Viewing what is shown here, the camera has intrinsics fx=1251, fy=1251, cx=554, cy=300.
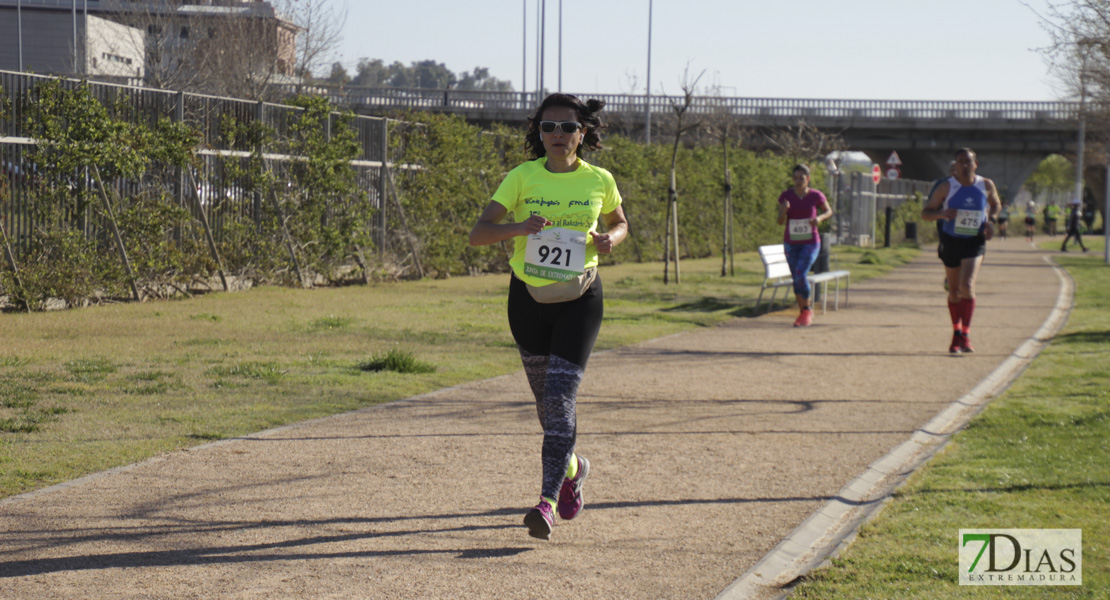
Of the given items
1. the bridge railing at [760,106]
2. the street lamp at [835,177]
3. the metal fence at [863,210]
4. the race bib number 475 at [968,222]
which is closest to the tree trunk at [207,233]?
the race bib number 475 at [968,222]

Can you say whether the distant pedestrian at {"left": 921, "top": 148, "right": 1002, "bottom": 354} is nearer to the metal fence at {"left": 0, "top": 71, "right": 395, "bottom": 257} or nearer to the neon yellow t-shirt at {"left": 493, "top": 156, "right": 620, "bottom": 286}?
the neon yellow t-shirt at {"left": 493, "top": 156, "right": 620, "bottom": 286}

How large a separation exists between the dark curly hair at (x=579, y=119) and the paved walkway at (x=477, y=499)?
1.72m

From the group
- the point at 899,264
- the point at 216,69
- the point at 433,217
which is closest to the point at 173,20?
the point at 216,69

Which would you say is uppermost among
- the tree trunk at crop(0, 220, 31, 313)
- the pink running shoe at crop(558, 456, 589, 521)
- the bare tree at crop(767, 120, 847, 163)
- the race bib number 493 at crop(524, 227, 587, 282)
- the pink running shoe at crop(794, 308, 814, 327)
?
the bare tree at crop(767, 120, 847, 163)

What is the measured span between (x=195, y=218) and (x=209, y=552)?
40.7ft

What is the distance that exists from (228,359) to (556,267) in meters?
6.21

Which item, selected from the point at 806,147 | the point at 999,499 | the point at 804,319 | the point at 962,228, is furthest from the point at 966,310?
the point at 806,147

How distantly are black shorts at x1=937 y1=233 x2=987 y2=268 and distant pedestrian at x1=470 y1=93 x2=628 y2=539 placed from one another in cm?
783

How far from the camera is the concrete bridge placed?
63.4 meters

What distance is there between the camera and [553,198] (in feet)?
18.0

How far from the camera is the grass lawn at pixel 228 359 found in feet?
24.2

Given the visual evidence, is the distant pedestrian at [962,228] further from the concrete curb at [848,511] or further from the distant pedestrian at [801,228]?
the distant pedestrian at [801,228]

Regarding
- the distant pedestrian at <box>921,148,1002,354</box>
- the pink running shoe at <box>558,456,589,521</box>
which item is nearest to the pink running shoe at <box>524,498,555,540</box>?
the pink running shoe at <box>558,456,589,521</box>

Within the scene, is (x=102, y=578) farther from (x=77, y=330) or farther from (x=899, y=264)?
(x=899, y=264)
